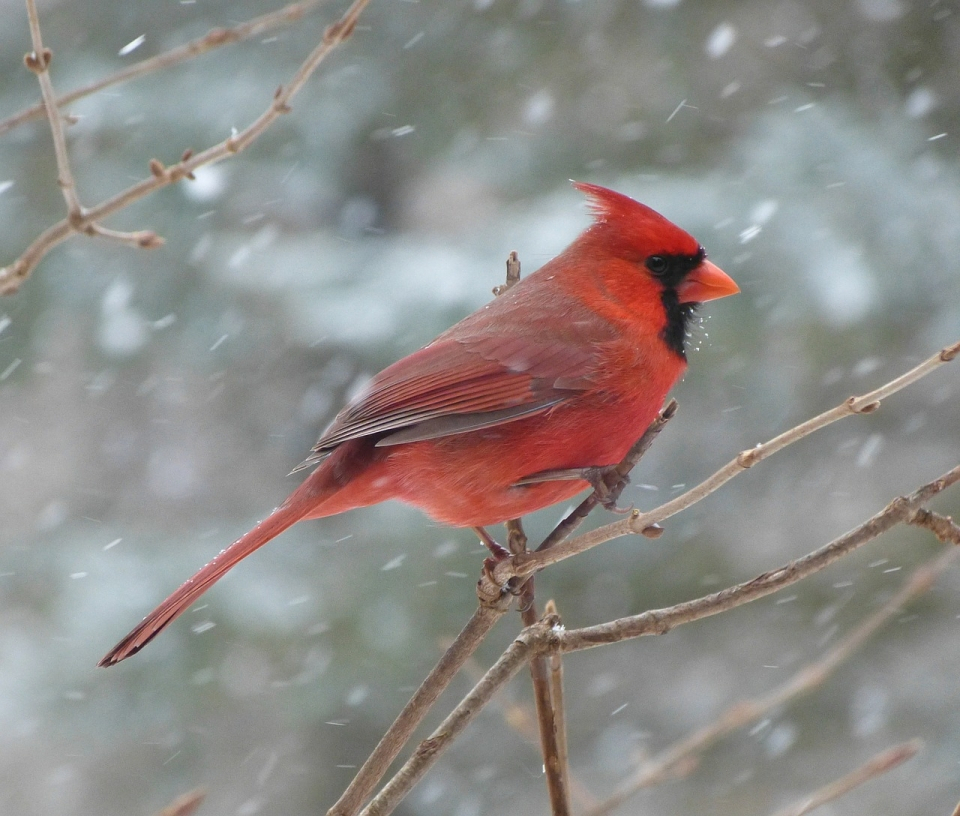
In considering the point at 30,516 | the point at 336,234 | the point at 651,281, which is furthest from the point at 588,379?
the point at 30,516

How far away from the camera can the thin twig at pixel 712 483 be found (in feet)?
3.91

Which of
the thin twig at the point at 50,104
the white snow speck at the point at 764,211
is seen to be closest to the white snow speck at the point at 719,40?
the white snow speck at the point at 764,211

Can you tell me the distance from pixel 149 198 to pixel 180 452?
4.41 feet

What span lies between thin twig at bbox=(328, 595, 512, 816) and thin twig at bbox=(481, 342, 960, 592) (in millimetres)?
76

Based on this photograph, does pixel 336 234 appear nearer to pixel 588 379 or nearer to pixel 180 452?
pixel 180 452

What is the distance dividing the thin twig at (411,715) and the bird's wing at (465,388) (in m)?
0.49

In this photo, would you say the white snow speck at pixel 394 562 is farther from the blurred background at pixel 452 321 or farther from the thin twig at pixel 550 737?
the thin twig at pixel 550 737

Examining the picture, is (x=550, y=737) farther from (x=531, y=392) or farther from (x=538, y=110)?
(x=538, y=110)

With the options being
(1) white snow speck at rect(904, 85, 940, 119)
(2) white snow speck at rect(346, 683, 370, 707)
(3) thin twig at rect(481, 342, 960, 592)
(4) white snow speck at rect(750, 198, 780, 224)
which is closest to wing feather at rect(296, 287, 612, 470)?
(3) thin twig at rect(481, 342, 960, 592)

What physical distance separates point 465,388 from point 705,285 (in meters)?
0.47

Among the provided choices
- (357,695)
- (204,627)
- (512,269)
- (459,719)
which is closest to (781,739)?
(357,695)

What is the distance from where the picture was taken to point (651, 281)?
216 cm

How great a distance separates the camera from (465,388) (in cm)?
208

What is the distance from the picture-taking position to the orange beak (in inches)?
83.0
